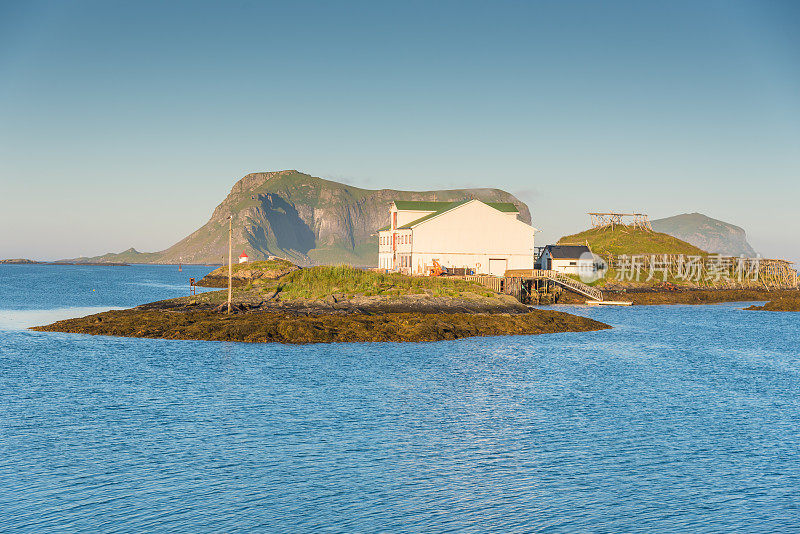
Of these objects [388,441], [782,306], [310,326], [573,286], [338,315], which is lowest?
[388,441]

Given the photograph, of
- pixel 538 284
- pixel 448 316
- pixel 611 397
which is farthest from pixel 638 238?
pixel 611 397

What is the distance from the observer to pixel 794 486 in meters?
17.2

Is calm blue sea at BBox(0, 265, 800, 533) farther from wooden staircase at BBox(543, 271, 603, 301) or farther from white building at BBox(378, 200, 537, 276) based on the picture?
wooden staircase at BBox(543, 271, 603, 301)

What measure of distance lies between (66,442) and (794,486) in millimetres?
20308

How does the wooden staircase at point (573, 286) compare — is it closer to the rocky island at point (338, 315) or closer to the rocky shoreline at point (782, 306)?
the rocky island at point (338, 315)

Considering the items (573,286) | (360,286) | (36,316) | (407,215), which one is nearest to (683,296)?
(573,286)

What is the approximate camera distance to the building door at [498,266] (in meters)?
79.2

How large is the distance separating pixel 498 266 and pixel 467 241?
518 centimetres

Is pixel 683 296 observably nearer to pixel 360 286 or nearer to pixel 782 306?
pixel 782 306

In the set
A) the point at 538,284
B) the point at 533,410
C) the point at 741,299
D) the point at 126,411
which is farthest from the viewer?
the point at 741,299

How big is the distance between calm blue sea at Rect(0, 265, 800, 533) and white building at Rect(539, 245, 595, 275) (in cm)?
5234

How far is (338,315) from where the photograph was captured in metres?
50.9

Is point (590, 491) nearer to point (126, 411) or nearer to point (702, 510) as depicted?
point (702, 510)

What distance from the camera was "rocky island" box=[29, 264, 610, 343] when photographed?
4434 cm
